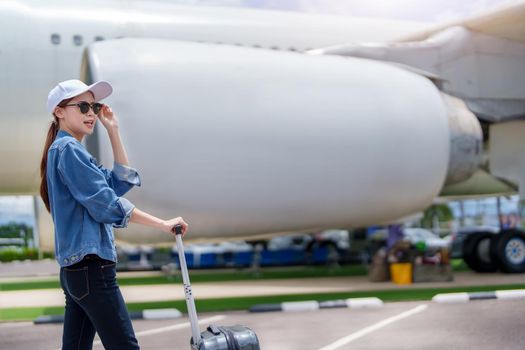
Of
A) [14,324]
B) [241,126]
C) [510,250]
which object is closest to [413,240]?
[510,250]

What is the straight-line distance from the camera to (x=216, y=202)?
7.32m

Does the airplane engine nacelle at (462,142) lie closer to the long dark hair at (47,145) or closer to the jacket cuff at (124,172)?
the jacket cuff at (124,172)

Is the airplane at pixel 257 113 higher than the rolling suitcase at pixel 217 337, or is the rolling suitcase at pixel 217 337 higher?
the airplane at pixel 257 113

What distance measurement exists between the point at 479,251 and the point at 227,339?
11714 mm

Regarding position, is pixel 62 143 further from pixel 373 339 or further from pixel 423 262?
pixel 423 262

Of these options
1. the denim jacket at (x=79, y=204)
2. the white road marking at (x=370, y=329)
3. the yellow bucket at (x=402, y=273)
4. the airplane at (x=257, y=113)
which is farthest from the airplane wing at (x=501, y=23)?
the denim jacket at (x=79, y=204)

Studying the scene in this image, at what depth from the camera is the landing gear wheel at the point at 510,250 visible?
41.2 ft

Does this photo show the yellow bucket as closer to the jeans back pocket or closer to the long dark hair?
the long dark hair

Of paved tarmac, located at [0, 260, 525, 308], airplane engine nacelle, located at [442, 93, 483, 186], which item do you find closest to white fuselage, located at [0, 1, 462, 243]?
airplane engine nacelle, located at [442, 93, 483, 186]

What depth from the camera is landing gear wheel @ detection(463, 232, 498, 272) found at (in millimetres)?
13352

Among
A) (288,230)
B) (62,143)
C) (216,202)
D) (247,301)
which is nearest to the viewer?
(62,143)

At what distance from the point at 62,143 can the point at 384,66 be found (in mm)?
6622

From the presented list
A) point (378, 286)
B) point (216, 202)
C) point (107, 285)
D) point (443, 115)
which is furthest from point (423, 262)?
point (107, 285)

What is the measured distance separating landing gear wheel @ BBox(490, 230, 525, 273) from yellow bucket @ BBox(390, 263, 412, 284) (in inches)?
93.8
